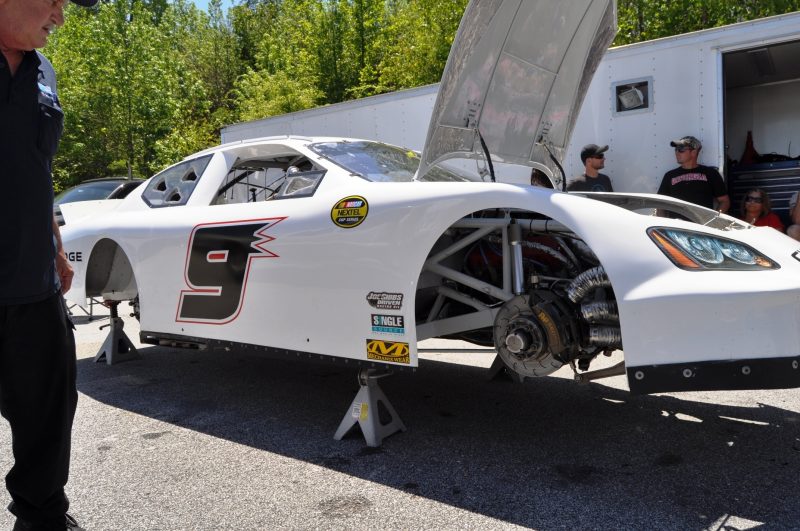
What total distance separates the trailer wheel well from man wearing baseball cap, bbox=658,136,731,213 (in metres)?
4.77

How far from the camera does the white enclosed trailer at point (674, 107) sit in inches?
224

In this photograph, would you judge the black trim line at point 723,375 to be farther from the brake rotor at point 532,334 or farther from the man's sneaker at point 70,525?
the man's sneaker at point 70,525

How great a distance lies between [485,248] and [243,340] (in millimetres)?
1526

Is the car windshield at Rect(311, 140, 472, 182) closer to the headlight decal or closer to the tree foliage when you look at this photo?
the headlight decal

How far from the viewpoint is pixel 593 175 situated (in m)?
6.13

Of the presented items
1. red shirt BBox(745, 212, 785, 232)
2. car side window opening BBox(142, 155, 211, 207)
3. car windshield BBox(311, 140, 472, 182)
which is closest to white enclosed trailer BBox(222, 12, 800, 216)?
red shirt BBox(745, 212, 785, 232)

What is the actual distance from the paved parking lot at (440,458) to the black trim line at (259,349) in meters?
0.40

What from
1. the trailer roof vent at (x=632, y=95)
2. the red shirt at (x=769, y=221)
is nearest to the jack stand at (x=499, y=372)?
the trailer roof vent at (x=632, y=95)

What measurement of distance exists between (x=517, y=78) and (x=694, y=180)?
8.85 feet

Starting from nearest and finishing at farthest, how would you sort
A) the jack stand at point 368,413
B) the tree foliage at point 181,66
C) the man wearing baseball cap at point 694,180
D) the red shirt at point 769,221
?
the jack stand at point 368,413, the man wearing baseball cap at point 694,180, the red shirt at point 769,221, the tree foliage at point 181,66

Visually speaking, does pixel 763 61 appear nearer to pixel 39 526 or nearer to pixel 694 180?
pixel 694 180

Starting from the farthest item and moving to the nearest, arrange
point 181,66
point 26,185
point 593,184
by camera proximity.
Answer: point 181,66 < point 593,184 < point 26,185

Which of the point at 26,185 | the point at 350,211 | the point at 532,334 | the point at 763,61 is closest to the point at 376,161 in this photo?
the point at 350,211

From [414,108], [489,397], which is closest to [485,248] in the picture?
[489,397]
